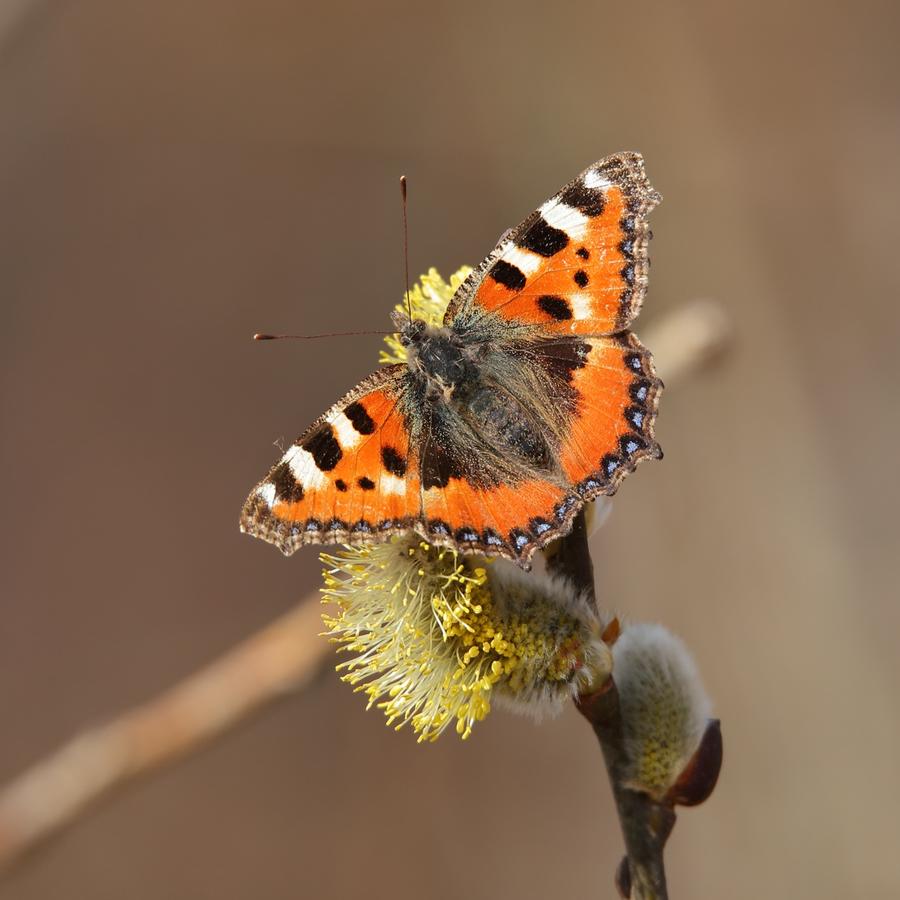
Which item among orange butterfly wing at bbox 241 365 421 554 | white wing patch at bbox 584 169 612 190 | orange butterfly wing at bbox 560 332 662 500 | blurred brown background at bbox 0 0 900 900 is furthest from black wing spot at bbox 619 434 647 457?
blurred brown background at bbox 0 0 900 900

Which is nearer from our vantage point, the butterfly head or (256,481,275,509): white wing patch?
(256,481,275,509): white wing patch

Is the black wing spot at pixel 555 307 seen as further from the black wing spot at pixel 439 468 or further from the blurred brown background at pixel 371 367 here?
the blurred brown background at pixel 371 367

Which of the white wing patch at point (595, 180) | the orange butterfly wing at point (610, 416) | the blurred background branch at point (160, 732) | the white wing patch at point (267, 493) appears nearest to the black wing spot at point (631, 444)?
the orange butterfly wing at point (610, 416)

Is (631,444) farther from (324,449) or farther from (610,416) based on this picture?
(324,449)

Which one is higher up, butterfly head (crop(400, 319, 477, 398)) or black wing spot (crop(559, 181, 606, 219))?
black wing spot (crop(559, 181, 606, 219))

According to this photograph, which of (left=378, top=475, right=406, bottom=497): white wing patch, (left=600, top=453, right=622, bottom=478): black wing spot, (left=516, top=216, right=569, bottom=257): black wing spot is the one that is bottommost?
(left=600, top=453, right=622, bottom=478): black wing spot

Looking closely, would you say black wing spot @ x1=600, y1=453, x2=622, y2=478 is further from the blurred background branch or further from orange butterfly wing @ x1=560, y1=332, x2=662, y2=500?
the blurred background branch

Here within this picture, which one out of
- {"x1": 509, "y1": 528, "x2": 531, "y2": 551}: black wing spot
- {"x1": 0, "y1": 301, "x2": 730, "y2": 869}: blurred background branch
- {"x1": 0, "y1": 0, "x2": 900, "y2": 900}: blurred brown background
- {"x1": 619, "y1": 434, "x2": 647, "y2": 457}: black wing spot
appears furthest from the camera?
{"x1": 0, "y1": 0, "x2": 900, "y2": 900}: blurred brown background
